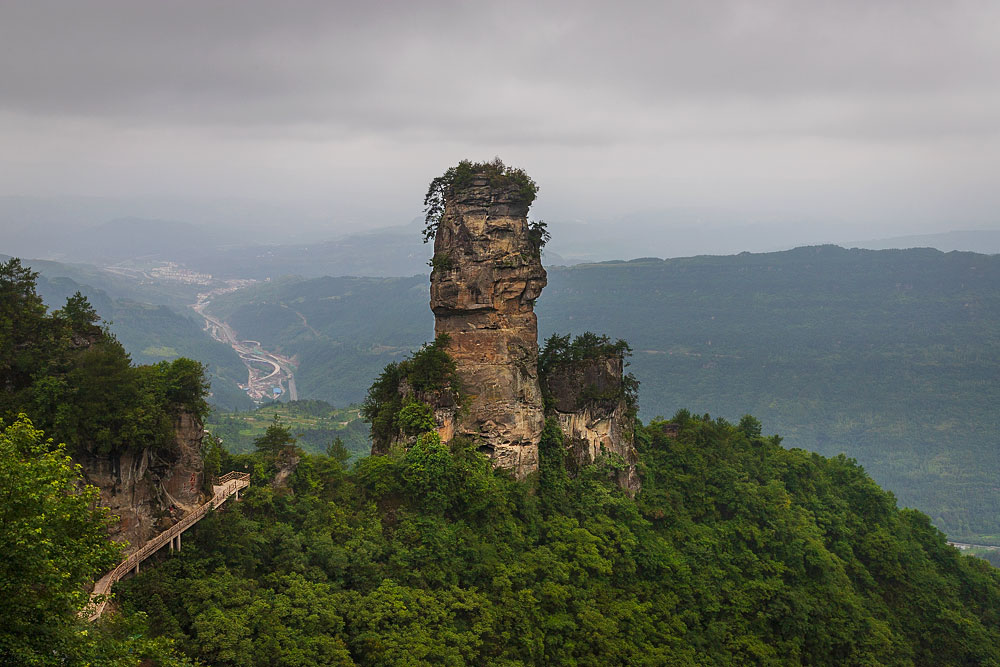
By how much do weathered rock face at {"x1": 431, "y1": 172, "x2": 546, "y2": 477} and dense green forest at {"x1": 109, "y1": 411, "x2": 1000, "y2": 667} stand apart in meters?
2.05

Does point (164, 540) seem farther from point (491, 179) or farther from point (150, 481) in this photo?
point (491, 179)

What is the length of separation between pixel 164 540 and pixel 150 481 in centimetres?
232

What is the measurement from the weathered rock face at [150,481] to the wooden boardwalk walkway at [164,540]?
1.63ft

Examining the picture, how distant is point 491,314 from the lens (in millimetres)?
31703

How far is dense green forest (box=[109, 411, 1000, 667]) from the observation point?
19875 mm

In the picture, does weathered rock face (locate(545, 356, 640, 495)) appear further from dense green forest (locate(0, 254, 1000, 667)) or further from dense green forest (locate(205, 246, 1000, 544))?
dense green forest (locate(205, 246, 1000, 544))

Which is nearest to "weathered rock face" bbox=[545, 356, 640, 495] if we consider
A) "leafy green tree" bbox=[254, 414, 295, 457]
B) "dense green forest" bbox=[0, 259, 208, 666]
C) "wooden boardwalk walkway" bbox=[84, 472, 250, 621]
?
"leafy green tree" bbox=[254, 414, 295, 457]

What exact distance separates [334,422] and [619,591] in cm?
9325

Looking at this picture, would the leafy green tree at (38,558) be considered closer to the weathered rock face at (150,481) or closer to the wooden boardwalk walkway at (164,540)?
the wooden boardwalk walkway at (164,540)

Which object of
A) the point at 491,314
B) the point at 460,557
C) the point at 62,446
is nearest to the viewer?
the point at 62,446

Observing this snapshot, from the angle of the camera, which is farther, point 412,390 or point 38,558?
point 412,390

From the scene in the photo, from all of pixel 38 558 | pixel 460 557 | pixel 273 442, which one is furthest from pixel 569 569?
pixel 38 558

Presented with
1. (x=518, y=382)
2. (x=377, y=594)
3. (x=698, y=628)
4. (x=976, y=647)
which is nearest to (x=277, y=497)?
(x=377, y=594)

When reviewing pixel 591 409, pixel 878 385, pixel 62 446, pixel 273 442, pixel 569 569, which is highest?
pixel 62 446
